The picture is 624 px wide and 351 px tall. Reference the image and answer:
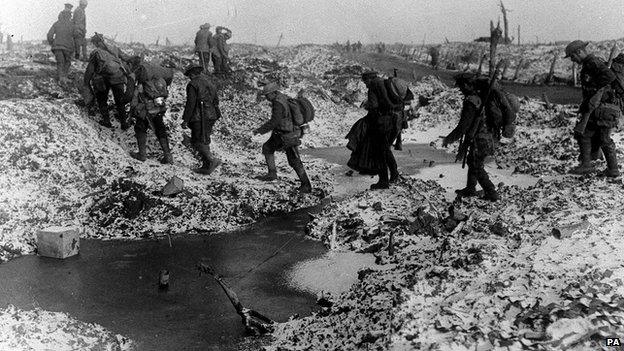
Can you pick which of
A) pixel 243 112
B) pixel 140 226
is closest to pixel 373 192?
pixel 140 226

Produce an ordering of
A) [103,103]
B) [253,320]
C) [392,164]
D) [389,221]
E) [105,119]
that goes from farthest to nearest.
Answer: [105,119]
[103,103]
[392,164]
[389,221]
[253,320]

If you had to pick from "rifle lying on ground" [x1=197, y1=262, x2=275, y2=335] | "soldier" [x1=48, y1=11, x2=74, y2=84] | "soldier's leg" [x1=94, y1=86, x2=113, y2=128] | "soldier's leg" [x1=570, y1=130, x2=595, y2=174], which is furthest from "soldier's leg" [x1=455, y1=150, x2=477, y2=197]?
"soldier" [x1=48, y1=11, x2=74, y2=84]

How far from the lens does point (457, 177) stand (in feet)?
32.7

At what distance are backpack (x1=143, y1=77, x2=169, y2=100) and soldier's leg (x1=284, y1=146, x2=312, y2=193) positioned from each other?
102 inches

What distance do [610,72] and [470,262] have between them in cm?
486

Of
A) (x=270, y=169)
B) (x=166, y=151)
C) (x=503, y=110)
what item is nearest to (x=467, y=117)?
(x=503, y=110)

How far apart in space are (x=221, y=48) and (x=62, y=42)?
6.70 m

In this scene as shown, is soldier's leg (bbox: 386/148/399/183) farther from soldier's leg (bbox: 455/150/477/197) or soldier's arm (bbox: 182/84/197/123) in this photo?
soldier's arm (bbox: 182/84/197/123)

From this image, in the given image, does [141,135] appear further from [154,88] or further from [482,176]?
[482,176]

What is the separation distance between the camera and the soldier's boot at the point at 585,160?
8.22 metres

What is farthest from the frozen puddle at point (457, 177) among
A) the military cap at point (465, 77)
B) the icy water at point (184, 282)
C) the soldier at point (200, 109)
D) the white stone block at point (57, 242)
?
the white stone block at point (57, 242)

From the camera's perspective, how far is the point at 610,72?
24.0ft

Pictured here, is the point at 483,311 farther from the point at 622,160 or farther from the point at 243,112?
the point at 243,112

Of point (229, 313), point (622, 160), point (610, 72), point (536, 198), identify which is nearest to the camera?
point (229, 313)
